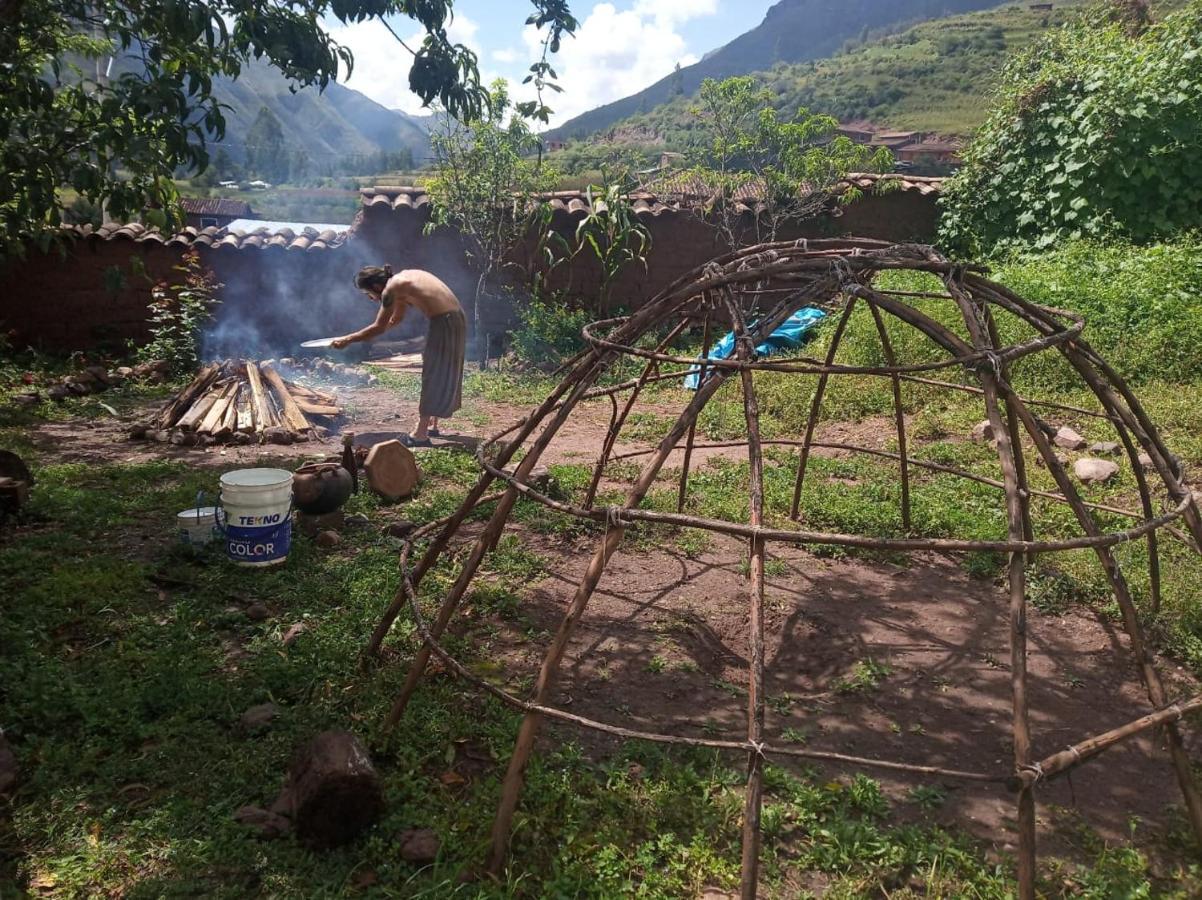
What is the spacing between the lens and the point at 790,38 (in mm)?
74438

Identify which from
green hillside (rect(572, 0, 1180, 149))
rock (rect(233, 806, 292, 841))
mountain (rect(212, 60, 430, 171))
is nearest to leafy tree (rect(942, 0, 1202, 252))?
rock (rect(233, 806, 292, 841))

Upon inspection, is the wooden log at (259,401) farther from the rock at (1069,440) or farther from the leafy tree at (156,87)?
the rock at (1069,440)

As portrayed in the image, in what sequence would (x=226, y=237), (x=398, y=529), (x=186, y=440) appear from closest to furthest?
(x=398, y=529) < (x=186, y=440) < (x=226, y=237)

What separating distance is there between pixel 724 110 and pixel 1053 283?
212 inches

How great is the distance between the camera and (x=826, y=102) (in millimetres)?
43375

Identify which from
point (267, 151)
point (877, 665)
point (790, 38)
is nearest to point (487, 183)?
point (877, 665)

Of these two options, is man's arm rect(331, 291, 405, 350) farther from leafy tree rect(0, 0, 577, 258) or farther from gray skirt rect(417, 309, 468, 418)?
leafy tree rect(0, 0, 577, 258)

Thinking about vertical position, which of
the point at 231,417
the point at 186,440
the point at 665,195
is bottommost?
the point at 186,440

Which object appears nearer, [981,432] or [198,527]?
[198,527]

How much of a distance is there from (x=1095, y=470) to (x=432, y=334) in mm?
5485

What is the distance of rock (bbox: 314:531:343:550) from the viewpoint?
5.03 meters

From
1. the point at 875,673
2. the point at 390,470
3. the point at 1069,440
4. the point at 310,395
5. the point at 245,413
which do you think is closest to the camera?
the point at 875,673

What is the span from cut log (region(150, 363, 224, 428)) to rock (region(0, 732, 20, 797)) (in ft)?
17.2

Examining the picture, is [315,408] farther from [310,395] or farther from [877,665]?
[877,665]
